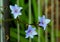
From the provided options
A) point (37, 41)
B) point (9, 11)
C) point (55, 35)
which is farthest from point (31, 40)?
point (9, 11)

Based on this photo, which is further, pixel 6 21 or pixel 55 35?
pixel 55 35

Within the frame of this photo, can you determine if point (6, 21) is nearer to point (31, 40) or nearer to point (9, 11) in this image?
point (9, 11)

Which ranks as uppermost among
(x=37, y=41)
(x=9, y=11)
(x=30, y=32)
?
(x=9, y=11)

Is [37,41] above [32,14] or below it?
below

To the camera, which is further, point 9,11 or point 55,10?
point 55,10

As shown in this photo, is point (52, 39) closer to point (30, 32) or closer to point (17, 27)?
point (17, 27)

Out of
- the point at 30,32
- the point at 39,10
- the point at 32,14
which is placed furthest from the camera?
the point at 32,14

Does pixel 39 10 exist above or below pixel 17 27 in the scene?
above

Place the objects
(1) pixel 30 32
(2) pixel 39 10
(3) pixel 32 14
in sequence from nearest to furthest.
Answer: (1) pixel 30 32 < (2) pixel 39 10 < (3) pixel 32 14

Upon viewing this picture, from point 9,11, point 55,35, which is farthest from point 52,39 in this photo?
point 9,11
